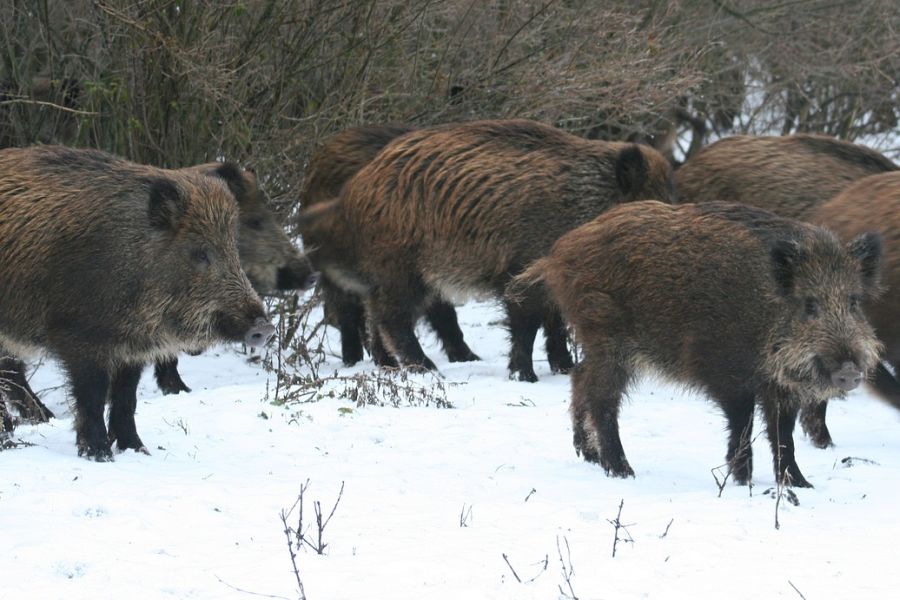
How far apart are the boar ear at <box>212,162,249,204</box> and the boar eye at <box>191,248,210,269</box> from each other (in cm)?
225

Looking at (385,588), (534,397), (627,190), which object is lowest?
(534,397)

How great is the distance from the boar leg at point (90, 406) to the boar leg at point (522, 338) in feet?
11.3

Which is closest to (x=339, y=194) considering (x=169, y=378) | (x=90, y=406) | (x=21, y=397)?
(x=169, y=378)

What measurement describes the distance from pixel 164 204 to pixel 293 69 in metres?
4.89

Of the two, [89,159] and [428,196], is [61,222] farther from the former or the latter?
[428,196]

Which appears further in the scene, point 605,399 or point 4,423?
point 4,423

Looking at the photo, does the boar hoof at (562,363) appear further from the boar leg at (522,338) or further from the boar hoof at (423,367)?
the boar hoof at (423,367)

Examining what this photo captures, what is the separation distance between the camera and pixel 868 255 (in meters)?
6.47

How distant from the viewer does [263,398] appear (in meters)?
7.83

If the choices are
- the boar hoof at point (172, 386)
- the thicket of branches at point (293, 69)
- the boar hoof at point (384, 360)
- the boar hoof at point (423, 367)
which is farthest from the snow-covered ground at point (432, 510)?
the thicket of branches at point (293, 69)

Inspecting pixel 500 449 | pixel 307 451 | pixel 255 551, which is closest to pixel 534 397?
pixel 500 449

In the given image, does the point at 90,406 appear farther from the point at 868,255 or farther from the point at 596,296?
the point at 868,255

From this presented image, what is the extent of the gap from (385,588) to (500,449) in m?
2.39

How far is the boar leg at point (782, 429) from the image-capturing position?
20.2 feet
